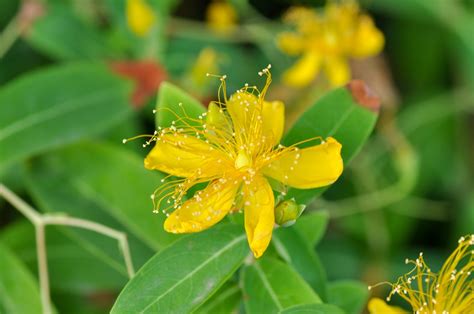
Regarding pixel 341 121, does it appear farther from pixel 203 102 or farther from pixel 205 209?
pixel 203 102

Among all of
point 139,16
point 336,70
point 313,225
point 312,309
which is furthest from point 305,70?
point 312,309

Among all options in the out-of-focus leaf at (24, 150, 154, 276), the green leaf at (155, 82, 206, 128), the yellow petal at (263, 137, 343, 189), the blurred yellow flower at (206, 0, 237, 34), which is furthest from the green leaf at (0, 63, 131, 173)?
the yellow petal at (263, 137, 343, 189)

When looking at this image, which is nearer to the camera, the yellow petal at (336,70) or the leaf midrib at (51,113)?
the leaf midrib at (51,113)

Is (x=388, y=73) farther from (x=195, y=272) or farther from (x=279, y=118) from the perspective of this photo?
(x=195, y=272)

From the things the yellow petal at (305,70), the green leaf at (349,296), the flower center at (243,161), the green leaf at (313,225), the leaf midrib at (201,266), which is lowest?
the green leaf at (349,296)

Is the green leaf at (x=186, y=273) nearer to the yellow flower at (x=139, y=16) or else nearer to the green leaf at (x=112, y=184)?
the green leaf at (x=112, y=184)

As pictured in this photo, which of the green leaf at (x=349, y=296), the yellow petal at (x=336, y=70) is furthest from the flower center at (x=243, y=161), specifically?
the yellow petal at (x=336, y=70)

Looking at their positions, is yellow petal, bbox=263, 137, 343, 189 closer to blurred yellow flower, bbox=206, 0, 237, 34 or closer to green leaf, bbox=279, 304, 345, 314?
green leaf, bbox=279, 304, 345, 314

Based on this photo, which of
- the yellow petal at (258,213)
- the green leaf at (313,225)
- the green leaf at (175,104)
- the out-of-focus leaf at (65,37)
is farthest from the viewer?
the out-of-focus leaf at (65,37)
